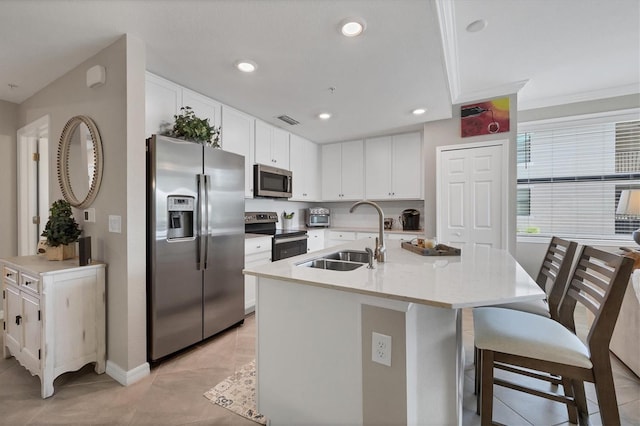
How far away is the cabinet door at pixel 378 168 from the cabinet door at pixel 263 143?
1.67 m

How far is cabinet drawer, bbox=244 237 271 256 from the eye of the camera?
3053 millimetres

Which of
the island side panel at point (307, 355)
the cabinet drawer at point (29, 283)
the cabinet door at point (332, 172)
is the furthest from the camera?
the cabinet door at point (332, 172)

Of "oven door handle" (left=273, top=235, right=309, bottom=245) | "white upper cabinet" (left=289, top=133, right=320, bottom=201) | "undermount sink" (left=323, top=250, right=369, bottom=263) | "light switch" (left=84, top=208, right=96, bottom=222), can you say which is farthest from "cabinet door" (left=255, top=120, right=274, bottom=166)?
"undermount sink" (left=323, top=250, right=369, bottom=263)

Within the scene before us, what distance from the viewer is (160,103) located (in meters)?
2.50

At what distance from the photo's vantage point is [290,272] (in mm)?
1418

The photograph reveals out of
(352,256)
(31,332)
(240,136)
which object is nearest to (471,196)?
(352,256)

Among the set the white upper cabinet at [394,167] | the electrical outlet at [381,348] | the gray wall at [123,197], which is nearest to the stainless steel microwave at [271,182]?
the white upper cabinet at [394,167]

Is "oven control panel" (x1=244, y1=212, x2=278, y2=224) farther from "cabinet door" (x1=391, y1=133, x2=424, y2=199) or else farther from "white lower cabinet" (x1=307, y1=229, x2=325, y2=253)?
"cabinet door" (x1=391, y1=133, x2=424, y2=199)

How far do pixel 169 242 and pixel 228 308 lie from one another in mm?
919

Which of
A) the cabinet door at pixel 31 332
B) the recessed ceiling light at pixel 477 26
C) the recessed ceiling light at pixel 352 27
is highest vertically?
the recessed ceiling light at pixel 477 26

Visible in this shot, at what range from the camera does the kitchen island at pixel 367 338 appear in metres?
1.13

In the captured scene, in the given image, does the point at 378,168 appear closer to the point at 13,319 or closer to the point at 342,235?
the point at 342,235

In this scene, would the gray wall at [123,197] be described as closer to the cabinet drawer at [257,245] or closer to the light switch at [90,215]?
the light switch at [90,215]

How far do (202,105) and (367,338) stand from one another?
108 inches
